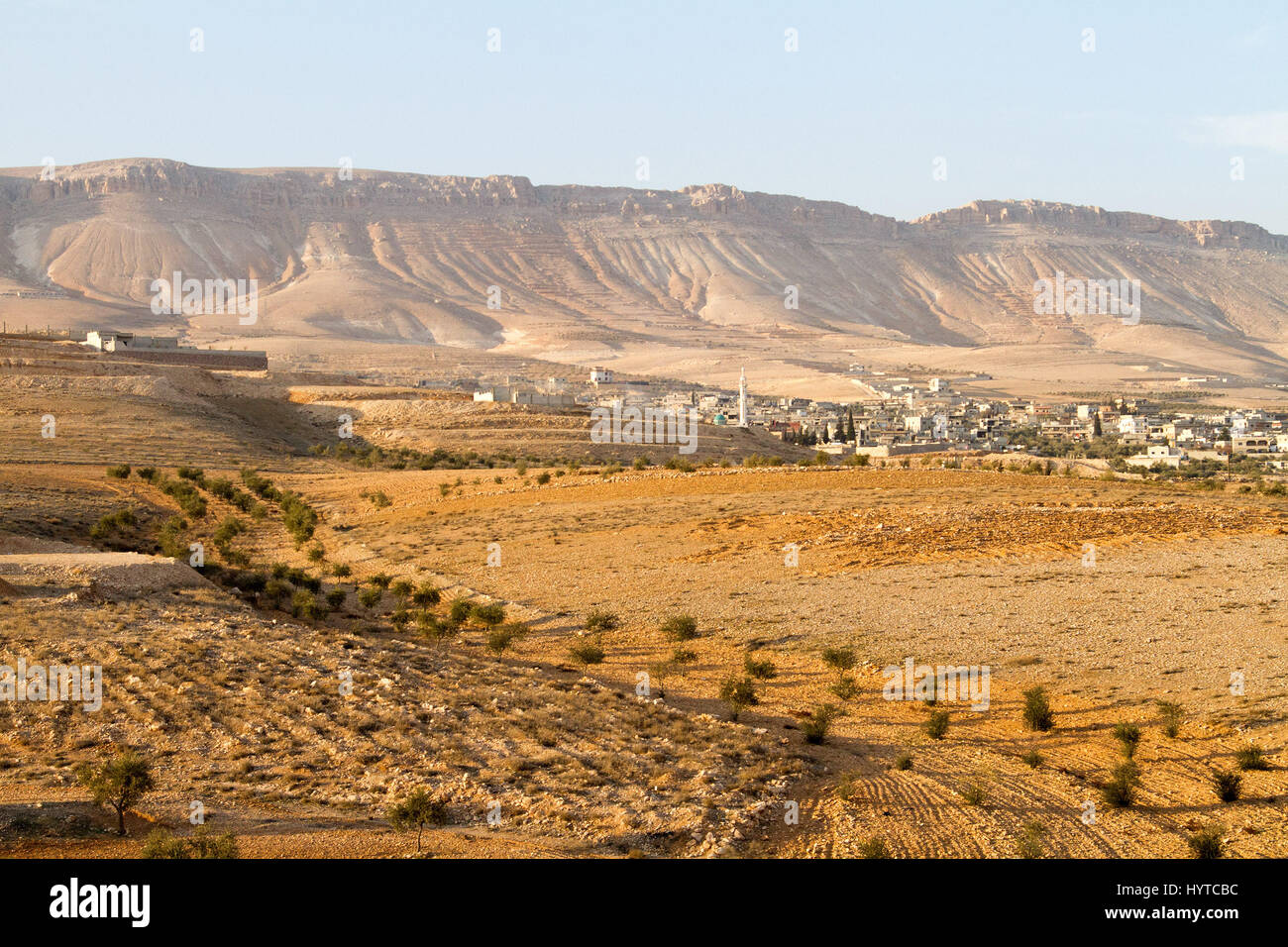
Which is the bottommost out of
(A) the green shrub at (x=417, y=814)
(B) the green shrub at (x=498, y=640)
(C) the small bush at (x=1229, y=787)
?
(C) the small bush at (x=1229, y=787)

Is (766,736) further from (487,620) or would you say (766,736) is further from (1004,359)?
(1004,359)

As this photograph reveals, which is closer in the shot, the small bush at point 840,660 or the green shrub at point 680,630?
the small bush at point 840,660

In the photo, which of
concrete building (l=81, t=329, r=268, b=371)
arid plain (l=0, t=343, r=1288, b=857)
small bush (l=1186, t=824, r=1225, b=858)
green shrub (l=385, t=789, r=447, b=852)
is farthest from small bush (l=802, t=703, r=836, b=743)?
concrete building (l=81, t=329, r=268, b=371)

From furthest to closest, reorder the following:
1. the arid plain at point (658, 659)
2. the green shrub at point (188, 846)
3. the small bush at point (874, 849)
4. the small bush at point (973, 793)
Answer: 1. the small bush at point (973, 793)
2. the arid plain at point (658, 659)
3. the small bush at point (874, 849)
4. the green shrub at point (188, 846)

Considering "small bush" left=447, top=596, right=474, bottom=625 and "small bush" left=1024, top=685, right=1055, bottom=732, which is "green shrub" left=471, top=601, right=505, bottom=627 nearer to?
"small bush" left=447, top=596, right=474, bottom=625

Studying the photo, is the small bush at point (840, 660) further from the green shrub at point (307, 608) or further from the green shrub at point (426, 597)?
the green shrub at point (307, 608)

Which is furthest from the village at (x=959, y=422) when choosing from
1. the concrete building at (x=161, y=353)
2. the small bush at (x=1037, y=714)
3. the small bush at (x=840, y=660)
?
the small bush at (x=1037, y=714)

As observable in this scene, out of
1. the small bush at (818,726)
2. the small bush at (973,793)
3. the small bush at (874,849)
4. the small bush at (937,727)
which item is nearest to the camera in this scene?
the small bush at (874,849)
